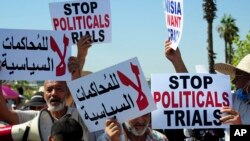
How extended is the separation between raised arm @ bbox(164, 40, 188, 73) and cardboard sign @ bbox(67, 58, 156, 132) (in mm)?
899

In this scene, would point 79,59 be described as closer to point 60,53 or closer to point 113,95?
point 60,53

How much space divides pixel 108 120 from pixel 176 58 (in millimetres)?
1242

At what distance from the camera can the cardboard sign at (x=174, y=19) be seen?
4.85 metres

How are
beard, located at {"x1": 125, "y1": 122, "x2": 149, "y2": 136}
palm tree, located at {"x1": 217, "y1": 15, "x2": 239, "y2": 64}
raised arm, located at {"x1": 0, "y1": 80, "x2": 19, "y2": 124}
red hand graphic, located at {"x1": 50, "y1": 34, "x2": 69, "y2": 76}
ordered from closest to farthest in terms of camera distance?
beard, located at {"x1": 125, "y1": 122, "x2": 149, "y2": 136} → raised arm, located at {"x1": 0, "y1": 80, "x2": 19, "y2": 124} → red hand graphic, located at {"x1": 50, "y1": 34, "x2": 69, "y2": 76} → palm tree, located at {"x1": 217, "y1": 15, "x2": 239, "y2": 64}

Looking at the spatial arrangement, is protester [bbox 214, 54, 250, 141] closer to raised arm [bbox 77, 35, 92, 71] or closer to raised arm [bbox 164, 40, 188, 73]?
raised arm [bbox 164, 40, 188, 73]

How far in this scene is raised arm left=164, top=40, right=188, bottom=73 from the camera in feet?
16.2

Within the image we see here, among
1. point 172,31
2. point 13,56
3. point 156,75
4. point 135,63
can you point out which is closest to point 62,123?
point 135,63

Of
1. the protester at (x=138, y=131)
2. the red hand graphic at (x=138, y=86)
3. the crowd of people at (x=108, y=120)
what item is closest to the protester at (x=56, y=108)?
the crowd of people at (x=108, y=120)

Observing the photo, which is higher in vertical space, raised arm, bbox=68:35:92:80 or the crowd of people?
raised arm, bbox=68:35:92:80

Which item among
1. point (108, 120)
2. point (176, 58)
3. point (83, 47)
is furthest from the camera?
point (83, 47)

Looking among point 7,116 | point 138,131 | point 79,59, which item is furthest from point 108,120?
point 79,59

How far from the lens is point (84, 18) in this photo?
5.59 meters

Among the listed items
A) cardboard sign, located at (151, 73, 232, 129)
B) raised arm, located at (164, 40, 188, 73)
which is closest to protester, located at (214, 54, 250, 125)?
cardboard sign, located at (151, 73, 232, 129)

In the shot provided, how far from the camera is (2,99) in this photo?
4609 mm
